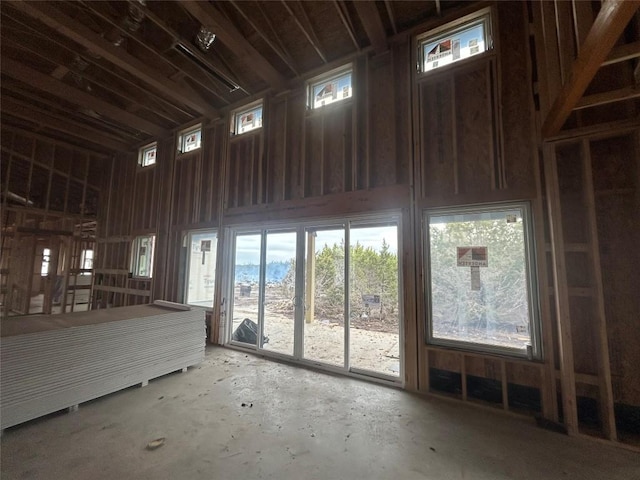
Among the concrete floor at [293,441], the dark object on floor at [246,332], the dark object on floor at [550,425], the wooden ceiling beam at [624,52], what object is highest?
the wooden ceiling beam at [624,52]

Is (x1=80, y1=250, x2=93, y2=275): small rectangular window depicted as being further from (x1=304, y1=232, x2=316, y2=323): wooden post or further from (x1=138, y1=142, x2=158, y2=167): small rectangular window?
(x1=304, y1=232, x2=316, y2=323): wooden post

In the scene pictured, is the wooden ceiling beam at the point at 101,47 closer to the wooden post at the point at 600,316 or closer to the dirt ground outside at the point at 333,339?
the dirt ground outside at the point at 333,339

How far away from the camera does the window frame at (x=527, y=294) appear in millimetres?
2982

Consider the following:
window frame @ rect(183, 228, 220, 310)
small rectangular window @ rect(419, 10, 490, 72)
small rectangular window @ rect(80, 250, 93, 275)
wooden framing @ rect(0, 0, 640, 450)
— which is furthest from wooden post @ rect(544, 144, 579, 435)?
small rectangular window @ rect(80, 250, 93, 275)

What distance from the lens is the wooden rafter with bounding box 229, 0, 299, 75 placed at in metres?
3.80

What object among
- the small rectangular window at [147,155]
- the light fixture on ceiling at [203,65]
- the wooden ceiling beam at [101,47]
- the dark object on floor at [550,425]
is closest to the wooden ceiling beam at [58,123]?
the small rectangular window at [147,155]

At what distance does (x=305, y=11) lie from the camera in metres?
3.92

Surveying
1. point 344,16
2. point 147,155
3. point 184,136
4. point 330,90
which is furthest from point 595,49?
point 147,155

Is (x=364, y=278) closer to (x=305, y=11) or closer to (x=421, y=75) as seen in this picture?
(x=421, y=75)

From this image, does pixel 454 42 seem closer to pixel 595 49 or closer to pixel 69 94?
pixel 595 49

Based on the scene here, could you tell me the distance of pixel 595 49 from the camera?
1.71 m

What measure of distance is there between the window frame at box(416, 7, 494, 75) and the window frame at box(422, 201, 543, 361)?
2074mm

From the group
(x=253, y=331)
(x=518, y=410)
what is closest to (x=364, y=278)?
(x=518, y=410)

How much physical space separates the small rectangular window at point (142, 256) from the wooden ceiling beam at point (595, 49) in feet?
27.2
